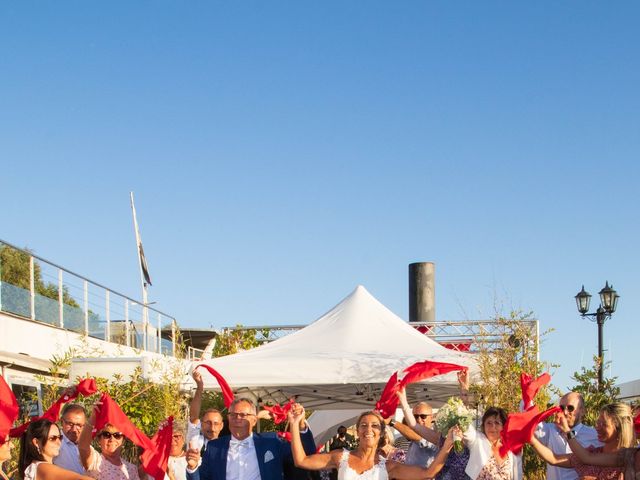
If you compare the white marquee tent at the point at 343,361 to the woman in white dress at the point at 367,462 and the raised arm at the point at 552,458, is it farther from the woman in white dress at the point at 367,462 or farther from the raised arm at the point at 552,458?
the woman in white dress at the point at 367,462

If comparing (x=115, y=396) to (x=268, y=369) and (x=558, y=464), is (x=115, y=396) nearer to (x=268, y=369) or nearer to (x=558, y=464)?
(x=268, y=369)

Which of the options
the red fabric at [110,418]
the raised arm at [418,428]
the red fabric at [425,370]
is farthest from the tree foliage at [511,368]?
the red fabric at [110,418]

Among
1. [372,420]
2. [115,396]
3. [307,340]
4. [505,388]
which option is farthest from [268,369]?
[115,396]

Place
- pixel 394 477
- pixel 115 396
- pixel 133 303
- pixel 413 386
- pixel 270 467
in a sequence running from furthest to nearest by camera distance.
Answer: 1. pixel 133 303
2. pixel 115 396
3. pixel 413 386
4. pixel 270 467
5. pixel 394 477

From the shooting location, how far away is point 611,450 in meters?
6.01

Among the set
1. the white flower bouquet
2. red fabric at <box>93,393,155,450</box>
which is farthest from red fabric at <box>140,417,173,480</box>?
the white flower bouquet

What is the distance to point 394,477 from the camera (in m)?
5.77

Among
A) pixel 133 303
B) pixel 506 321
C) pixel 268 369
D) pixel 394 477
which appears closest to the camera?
pixel 394 477

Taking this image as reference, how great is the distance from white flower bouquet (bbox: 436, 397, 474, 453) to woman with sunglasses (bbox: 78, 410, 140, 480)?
2080 millimetres

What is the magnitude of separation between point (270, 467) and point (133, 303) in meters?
15.9

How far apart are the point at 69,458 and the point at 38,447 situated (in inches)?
33.3

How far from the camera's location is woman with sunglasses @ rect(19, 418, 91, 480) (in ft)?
17.5

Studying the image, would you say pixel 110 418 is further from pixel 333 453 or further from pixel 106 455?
pixel 333 453

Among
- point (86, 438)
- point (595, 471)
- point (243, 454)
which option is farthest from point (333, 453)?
point (595, 471)
